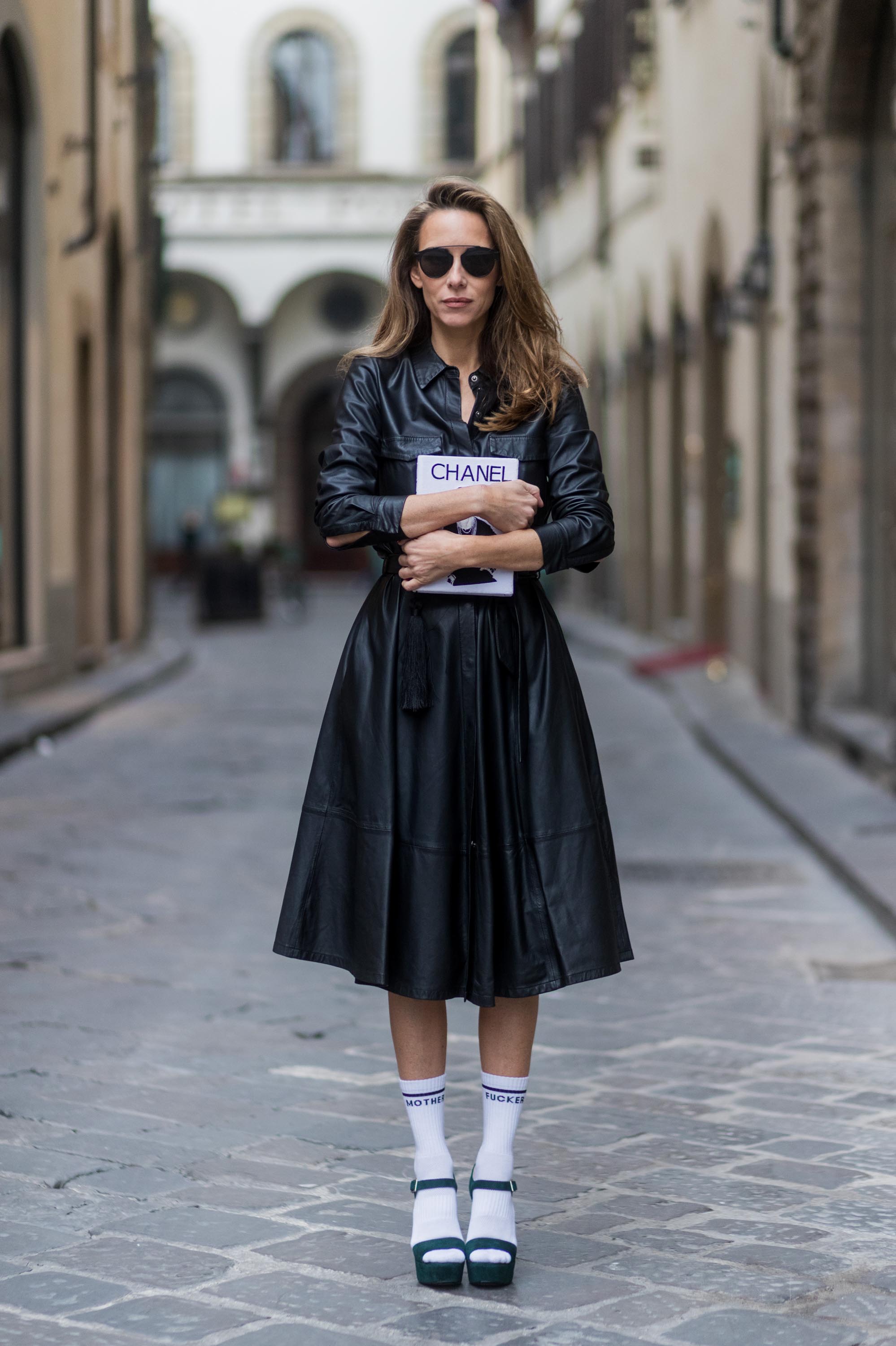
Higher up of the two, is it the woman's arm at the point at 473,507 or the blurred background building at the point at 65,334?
the blurred background building at the point at 65,334

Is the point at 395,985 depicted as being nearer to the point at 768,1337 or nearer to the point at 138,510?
the point at 768,1337

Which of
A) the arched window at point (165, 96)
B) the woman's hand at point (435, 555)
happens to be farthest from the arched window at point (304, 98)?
the woman's hand at point (435, 555)

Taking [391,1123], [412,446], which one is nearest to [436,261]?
[412,446]

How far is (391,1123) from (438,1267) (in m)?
1.11

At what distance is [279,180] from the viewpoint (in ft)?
135

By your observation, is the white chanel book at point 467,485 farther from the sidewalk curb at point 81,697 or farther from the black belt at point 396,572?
the sidewalk curb at point 81,697

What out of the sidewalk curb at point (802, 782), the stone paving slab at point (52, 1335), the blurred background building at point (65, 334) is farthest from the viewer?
the blurred background building at point (65, 334)

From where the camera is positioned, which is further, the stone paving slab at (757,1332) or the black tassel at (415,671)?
the black tassel at (415,671)

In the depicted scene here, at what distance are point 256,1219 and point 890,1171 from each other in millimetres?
1306

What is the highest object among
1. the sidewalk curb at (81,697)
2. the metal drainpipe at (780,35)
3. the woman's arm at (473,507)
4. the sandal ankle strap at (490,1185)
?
the metal drainpipe at (780,35)

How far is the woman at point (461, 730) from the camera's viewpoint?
3592 mm

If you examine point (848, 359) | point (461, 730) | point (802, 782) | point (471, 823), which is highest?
point (848, 359)

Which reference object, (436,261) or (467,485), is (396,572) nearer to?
(467,485)

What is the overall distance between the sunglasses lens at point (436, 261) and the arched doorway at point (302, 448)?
3785 centimetres
